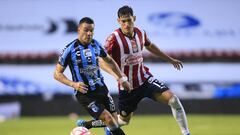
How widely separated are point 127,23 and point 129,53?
1.77ft

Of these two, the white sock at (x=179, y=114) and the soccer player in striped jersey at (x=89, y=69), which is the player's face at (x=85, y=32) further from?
the white sock at (x=179, y=114)

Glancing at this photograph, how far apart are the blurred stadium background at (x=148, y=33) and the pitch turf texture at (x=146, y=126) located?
185cm

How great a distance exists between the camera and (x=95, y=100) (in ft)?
30.7

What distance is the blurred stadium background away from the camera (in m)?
20.8

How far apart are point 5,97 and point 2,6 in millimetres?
3257

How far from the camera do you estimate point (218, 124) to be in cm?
1602

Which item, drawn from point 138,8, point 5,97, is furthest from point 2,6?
point 138,8

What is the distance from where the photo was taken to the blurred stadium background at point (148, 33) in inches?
819

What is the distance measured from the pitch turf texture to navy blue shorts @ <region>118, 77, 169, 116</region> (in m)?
3.13

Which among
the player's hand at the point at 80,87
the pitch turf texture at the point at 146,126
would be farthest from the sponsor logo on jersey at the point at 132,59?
the pitch turf texture at the point at 146,126

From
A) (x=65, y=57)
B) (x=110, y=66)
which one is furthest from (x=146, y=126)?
(x=65, y=57)

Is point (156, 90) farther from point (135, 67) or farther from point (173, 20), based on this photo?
point (173, 20)

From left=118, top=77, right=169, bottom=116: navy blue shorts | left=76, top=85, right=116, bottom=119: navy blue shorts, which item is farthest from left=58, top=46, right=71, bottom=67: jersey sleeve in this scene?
left=118, top=77, right=169, bottom=116: navy blue shorts

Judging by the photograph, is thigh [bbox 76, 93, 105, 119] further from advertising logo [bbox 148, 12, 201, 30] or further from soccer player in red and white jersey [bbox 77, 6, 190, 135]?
advertising logo [bbox 148, 12, 201, 30]
